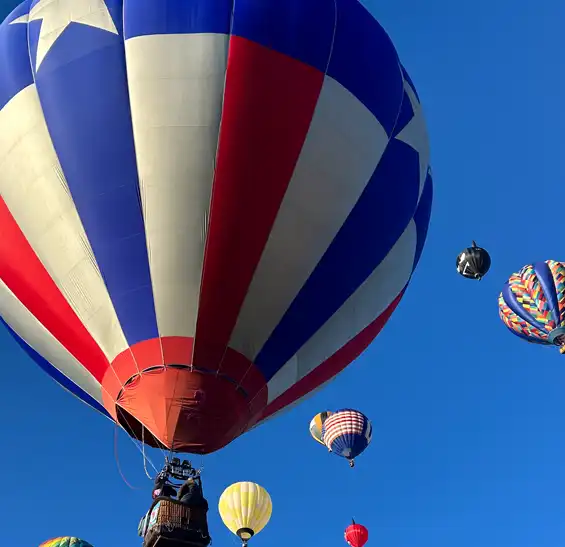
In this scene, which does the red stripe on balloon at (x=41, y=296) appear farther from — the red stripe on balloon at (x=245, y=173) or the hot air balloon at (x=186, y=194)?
the red stripe on balloon at (x=245, y=173)

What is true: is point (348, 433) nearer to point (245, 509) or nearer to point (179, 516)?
point (245, 509)

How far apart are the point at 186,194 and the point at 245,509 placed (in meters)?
8.91

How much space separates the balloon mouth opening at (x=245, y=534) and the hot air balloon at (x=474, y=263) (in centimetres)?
625

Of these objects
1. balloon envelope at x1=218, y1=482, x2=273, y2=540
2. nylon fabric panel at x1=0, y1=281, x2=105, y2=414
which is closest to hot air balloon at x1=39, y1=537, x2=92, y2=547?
balloon envelope at x1=218, y1=482, x2=273, y2=540

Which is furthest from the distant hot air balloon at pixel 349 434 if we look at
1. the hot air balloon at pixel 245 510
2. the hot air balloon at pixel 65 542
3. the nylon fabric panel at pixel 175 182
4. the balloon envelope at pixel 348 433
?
the nylon fabric panel at pixel 175 182

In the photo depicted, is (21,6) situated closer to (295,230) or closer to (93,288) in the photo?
(93,288)

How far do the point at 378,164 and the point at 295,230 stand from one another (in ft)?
4.39

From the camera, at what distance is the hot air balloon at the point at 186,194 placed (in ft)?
A: 24.7

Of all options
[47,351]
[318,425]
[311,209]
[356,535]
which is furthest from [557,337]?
[47,351]

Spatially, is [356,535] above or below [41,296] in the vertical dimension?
above

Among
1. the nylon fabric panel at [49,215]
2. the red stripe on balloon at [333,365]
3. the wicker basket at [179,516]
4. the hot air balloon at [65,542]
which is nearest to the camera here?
the wicker basket at [179,516]

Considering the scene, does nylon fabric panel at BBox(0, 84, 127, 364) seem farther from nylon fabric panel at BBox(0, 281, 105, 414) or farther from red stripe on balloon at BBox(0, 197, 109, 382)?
nylon fabric panel at BBox(0, 281, 105, 414)

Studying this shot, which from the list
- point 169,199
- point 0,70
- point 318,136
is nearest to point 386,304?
point 318,136

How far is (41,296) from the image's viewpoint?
8.17 metres
